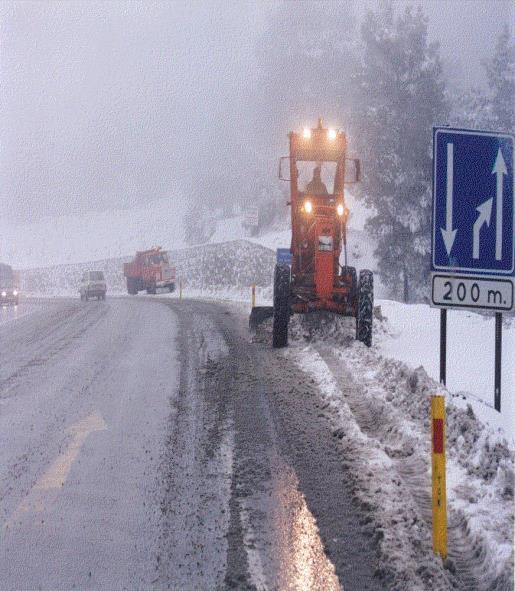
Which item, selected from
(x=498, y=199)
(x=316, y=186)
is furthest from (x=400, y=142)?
(x=498, y=199)

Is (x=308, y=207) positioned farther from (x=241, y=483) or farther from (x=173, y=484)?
(x=173, y=484)

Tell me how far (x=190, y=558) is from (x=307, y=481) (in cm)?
147

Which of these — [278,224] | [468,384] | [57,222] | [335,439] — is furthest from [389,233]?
[57,222]

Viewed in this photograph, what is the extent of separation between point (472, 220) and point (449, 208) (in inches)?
8.6

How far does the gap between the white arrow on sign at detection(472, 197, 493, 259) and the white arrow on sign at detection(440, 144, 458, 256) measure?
18 cm

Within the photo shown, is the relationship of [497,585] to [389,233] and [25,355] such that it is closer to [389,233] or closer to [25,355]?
[25,355]

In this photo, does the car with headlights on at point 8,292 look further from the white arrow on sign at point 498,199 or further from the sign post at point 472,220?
the white arrow on sign at point 498,199

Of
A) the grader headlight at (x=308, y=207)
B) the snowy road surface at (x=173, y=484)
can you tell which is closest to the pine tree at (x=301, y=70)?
the grader headlight at (x=308, y=207)

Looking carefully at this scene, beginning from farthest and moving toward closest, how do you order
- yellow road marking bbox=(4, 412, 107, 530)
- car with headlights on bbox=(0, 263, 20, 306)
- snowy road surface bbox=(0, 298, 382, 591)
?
car with headlights on bbox=(0, 263, 20, 306), yellow road marking bbox=(4, 412, 107, 530), snowy road surface bbox=(0, 298, 382, 591)

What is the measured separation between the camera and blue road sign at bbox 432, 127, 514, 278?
4.93 meters

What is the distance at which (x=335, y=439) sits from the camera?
5.93 m

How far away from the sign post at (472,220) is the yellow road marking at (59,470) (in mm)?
3661

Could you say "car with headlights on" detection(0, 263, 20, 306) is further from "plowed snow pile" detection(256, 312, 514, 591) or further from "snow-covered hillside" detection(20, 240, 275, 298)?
"plowed snow pile" detection(256, 312, 514, 591)

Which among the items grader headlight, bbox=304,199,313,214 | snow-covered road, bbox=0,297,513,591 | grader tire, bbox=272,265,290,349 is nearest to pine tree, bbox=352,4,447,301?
grader headlight, bbox=304,199,313,214
